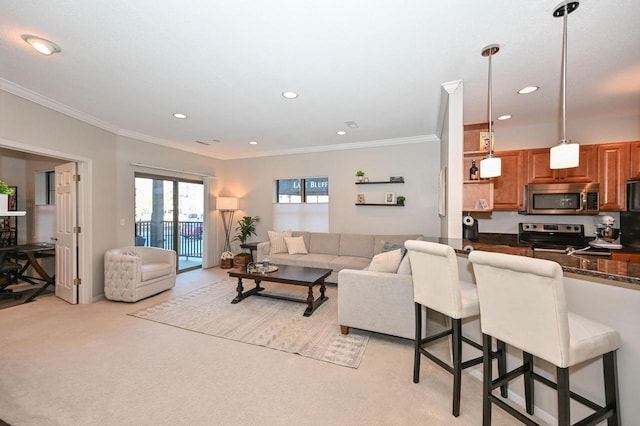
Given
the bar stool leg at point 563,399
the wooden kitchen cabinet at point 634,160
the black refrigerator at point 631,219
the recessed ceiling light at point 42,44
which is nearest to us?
the bar stool leg at point 563,399

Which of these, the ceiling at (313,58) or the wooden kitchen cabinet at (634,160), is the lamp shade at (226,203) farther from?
the wooden kitchen cabinet at (634,160)

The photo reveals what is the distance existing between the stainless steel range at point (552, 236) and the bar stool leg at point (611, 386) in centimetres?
260

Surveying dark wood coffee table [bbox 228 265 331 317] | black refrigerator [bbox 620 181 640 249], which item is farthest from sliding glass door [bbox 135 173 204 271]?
black refrigerator [bbox 620 181 640 249]

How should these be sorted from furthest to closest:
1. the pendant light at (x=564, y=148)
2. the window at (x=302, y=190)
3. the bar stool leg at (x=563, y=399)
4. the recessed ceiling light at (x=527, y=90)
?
the window at (x=302, y=190), the recessed ceiling light at (x=527, y=90), the pendant light at (x=564, y=148), the bar stool leg at (x=563, y=399)

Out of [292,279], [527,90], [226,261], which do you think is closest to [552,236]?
[527,90]

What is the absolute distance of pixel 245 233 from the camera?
5.94 m

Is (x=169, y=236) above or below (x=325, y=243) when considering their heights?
above

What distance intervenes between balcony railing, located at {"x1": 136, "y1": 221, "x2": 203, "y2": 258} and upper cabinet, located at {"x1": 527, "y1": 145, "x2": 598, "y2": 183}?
6.28 metres

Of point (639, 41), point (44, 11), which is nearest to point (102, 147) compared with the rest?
point (44, 11)

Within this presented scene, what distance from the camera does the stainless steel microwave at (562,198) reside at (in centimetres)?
344

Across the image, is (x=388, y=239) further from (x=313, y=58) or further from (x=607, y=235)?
(x=313, y=58)

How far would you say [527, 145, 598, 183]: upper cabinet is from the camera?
138 inches

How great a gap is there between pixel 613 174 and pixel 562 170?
52 cm

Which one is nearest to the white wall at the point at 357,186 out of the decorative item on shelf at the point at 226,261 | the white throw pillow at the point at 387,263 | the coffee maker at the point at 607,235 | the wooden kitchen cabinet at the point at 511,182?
the decorative item on shelf at the point at 226,261
